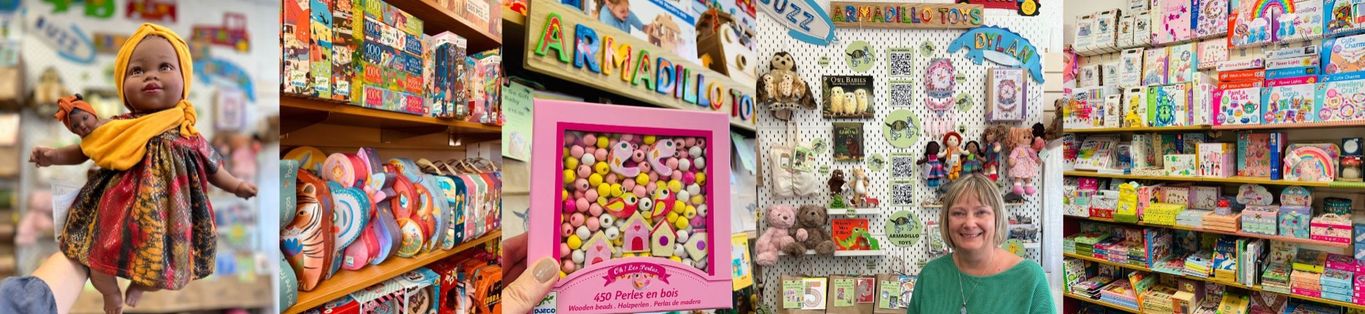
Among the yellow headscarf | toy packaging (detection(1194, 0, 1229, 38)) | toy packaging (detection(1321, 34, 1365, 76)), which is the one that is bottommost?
the yellow headscarf

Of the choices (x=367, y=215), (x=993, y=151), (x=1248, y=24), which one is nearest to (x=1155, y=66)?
(x=1248, y=24)

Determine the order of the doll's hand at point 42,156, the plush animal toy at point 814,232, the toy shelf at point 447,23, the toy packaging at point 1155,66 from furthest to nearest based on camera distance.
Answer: the toy packaging at point 1155,66, the plush animal toy at point 814,232, the toy shelf at point 447,23, the doll's hand at point 42,156

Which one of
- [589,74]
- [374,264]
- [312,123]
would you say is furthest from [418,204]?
[589,74]

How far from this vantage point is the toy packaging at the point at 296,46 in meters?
0.86

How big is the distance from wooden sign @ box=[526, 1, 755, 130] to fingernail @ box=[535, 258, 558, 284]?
15.4 inches

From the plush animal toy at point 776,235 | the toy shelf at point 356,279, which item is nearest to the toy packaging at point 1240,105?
the plush animal toy at point 776,235

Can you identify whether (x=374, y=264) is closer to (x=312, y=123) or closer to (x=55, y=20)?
(x=312, y=123)

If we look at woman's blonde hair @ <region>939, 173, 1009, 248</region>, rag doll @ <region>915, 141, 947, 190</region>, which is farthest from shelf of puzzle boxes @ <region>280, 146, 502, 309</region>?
rag doll @ <region>915, 141, 947, 190</region>

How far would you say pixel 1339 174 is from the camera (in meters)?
3.20

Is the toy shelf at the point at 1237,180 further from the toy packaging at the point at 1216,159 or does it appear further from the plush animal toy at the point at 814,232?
the plush animal toy at the point at 814,232

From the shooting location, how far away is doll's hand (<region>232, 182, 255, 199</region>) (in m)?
0.70

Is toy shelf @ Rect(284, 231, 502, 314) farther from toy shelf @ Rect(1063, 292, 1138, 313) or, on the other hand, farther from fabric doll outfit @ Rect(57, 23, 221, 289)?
toy shelf @ Rect(1063, 292, 1138, 313)

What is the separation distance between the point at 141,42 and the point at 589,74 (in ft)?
3.29

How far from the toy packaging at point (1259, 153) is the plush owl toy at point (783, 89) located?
2342 mm
